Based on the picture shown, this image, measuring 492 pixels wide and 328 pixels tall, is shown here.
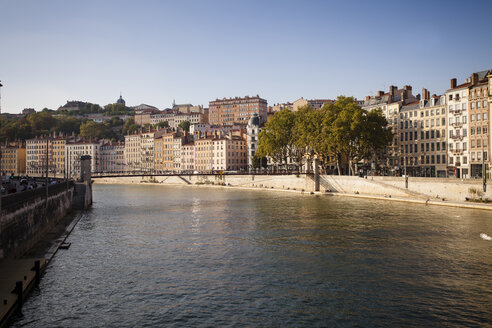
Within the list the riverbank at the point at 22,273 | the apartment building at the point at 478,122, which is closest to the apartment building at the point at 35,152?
the apartment building at the point at 478,122

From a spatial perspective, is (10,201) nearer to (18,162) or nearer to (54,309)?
(54,309)

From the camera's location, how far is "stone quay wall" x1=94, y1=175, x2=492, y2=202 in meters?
46.3

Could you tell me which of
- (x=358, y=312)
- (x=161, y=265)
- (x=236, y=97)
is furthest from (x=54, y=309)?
(x=236, y=97)

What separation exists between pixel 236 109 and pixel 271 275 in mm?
149781

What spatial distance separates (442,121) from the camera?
65.4 m

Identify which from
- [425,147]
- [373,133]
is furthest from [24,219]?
[425,147]

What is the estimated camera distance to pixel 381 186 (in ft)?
184

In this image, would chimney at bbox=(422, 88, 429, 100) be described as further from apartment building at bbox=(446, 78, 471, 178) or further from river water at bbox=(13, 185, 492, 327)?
river water at bbox=(13, 185, 492, 327)

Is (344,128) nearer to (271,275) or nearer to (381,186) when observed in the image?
(381,186)

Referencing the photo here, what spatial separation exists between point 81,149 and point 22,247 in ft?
420

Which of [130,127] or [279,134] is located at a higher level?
[130,127]

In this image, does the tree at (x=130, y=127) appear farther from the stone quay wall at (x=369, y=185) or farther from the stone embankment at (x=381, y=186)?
the stone embankment at (x=381, y=186)

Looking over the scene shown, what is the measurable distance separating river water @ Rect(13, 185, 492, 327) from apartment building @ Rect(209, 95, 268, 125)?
131m

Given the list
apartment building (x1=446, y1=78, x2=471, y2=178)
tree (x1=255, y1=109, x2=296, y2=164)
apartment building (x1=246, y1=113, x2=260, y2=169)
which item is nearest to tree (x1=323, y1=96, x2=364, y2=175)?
tree (x1=255, y1=109, x2=296, y2=164)
